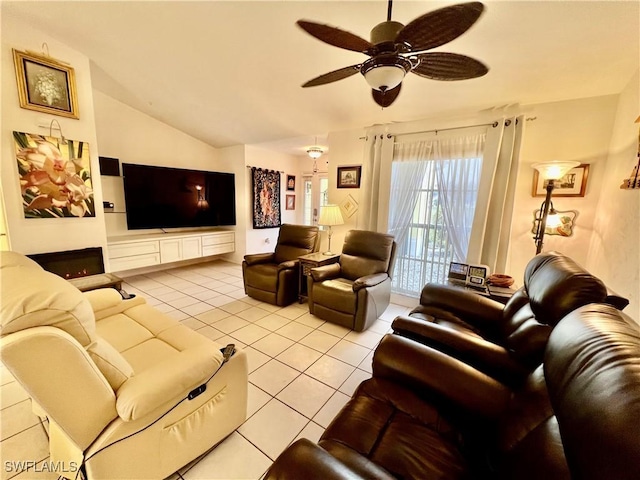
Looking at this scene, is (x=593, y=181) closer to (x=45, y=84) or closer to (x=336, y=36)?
(x=336, y=36)

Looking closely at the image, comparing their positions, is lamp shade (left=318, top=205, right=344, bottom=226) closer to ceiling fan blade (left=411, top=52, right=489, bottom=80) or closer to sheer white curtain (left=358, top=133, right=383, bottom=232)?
sheer white curtain (left=358, top=133, right=383, bottom=232)

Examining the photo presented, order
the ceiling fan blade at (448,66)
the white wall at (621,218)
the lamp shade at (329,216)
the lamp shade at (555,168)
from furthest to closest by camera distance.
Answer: the lamp shade at (329,216), the lamp shade at (555,168), the white wall at (621,218), the ceiling fan blade at (448,66)

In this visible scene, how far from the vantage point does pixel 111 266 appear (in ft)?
11.7

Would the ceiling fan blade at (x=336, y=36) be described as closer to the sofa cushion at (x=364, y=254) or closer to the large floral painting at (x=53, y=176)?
the sofa cushion at (x=364, y=254)

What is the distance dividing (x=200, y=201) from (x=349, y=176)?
9.36ft

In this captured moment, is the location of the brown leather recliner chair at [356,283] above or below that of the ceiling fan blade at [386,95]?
below

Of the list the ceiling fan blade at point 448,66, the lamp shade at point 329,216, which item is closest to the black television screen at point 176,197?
the lamp shade at point 329,216

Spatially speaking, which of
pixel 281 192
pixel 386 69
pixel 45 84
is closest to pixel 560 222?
pixel 386 69

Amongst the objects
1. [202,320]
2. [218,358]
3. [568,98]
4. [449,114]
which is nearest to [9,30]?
[202,320]

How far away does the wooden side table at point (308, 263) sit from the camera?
10.00ft

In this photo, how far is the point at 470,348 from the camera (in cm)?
129

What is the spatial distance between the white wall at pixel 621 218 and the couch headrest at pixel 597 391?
1327mm

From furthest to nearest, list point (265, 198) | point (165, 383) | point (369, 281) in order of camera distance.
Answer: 1. point (265, 198)
2. point (369, 281)
3. point (165, 383)

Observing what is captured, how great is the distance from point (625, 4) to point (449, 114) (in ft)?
4.65
